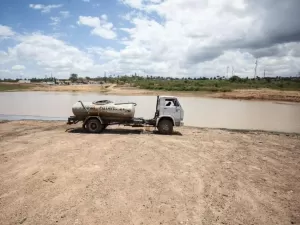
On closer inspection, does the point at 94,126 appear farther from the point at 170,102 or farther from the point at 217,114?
the point at 217,114

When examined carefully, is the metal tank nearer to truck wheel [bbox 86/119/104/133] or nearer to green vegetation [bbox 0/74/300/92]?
truck wheel [bbox 86/119/104/133]

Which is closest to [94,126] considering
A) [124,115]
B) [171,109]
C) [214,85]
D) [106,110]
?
[106,110]

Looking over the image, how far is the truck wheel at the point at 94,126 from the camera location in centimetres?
1706

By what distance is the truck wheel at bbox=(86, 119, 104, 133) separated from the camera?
17062 millimetres

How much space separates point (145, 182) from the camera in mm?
9062

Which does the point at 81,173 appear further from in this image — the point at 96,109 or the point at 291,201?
the point at 96,109

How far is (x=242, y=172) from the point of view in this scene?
34.0 ft

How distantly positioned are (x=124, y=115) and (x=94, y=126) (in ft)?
6.12

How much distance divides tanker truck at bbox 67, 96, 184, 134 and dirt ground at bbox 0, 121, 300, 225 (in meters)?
2.51

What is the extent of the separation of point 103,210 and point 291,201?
5203 mm

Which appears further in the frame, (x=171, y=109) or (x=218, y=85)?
(x=218, y=85)

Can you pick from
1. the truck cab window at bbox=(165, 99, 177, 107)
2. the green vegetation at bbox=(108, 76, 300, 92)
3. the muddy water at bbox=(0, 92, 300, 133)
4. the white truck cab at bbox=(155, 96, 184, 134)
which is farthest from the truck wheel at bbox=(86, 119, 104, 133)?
the green vegetation at bbox=(108, 76, 300, 92)

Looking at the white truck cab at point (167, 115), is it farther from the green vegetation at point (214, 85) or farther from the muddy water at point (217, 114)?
the green vegetation at point (214, 85)

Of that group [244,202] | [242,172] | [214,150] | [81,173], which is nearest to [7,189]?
[81,173]
